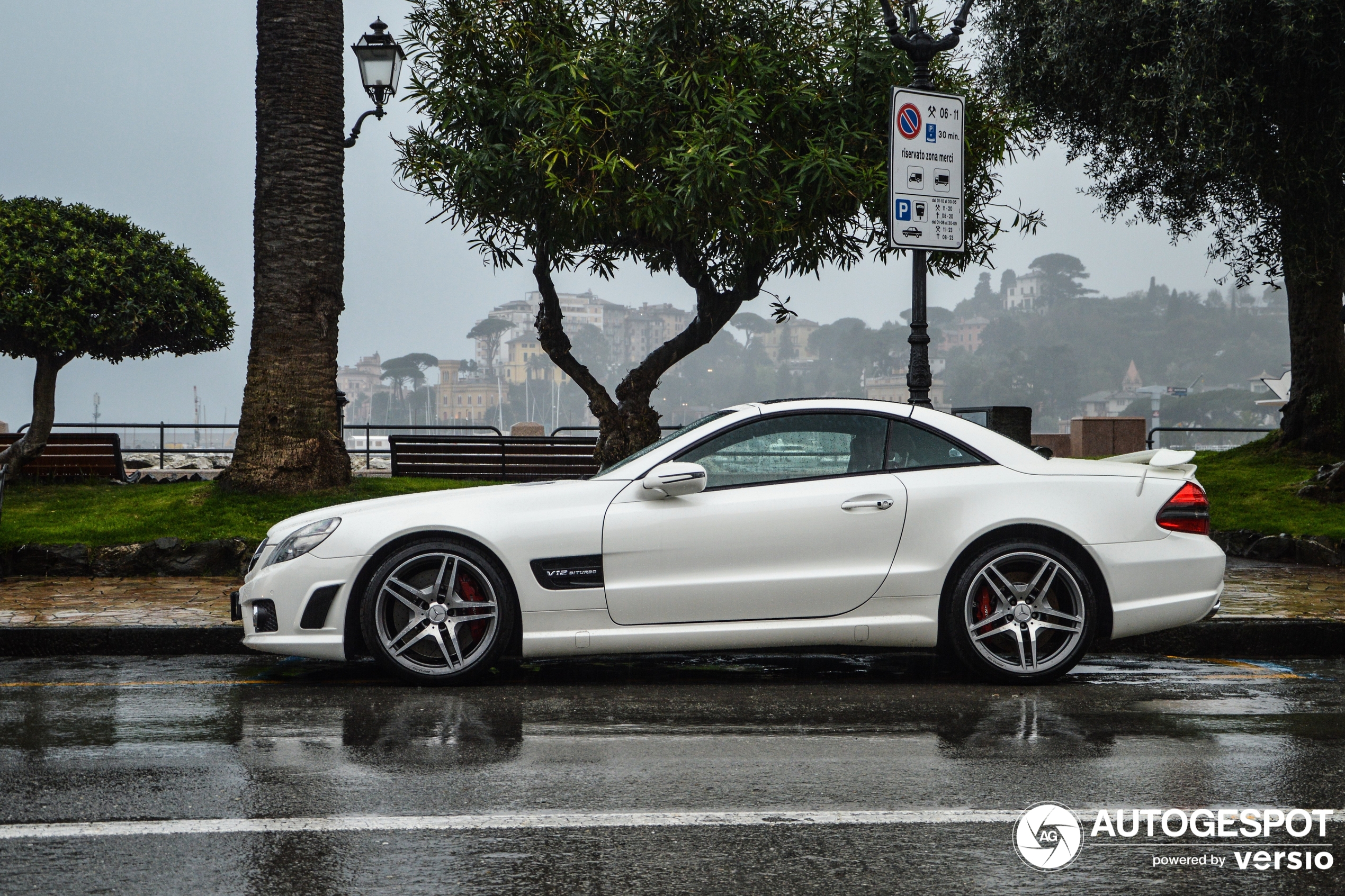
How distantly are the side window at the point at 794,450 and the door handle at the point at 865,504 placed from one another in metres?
0.19

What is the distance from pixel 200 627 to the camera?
7.24m

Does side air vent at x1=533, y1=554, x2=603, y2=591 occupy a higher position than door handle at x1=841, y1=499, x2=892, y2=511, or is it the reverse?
door handle at x1=841, y1=499, x2=892, y2=511

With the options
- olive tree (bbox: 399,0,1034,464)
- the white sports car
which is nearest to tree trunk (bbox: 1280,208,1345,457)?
olive tree (bbox: 399,0,1034,464)

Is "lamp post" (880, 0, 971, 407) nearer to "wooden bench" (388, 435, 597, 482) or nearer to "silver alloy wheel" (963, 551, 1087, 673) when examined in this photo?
"silver alloy wheel" (963, 551, 1087, 673)

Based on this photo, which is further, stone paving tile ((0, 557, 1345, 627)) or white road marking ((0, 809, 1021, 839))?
stone paving tile ((0, 557, 1345, 627))

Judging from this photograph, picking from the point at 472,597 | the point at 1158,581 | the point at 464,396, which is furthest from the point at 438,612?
the point at 464,396

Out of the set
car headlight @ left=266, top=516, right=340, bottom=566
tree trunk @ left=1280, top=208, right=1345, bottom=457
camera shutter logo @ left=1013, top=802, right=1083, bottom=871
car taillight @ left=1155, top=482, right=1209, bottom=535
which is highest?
tree trunk @ left=1280, top=208, right=1345, bottom=457

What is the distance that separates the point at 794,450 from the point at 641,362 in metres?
9.67

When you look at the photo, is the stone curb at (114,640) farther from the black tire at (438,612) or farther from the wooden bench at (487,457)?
the wooden bench at (487,457)

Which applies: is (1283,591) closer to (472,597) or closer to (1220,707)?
(1220,707)

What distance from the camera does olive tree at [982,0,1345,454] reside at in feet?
42.4

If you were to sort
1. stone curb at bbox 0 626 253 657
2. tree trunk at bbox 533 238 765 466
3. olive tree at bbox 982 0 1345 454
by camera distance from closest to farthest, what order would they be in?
stone curb at bbox 0 626 253 657 < olive tree at bbox 982 0 1345 454 < tree trunk at bbox 533 238 765 466

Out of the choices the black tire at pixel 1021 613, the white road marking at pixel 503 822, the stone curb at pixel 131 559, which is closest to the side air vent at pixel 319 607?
the white road marking at pixel 503 822

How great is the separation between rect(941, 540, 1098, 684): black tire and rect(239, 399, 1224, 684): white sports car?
1cm
